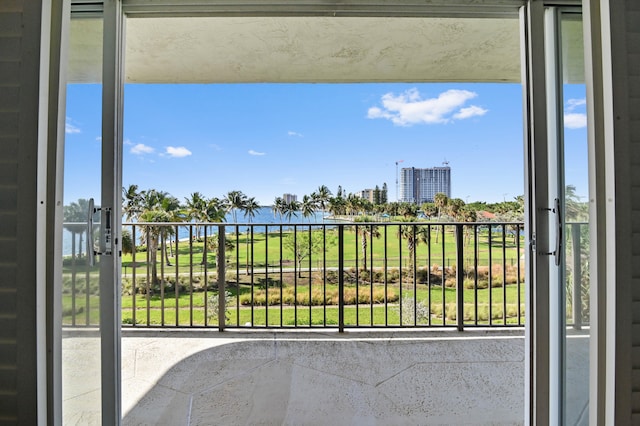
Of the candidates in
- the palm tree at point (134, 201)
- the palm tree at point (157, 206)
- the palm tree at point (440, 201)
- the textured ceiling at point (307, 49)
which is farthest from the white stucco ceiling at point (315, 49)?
the palm tree at point (440, 201)

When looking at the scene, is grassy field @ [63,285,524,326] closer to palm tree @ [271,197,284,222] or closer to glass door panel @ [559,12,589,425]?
palm tree @ [271,197,284,222]

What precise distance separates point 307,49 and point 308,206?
428 cm

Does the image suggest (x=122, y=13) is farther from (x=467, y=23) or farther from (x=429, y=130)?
(x=429, y=130)

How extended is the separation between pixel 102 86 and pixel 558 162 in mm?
1824

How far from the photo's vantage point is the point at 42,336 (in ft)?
2.96

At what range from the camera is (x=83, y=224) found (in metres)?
1.12

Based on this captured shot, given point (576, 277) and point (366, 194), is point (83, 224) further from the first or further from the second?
point (366, 194)

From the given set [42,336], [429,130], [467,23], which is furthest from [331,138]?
[42,336]

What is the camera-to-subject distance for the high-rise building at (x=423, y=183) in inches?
235

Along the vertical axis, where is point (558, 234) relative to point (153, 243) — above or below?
above

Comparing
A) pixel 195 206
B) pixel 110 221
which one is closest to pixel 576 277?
pixel 110 221

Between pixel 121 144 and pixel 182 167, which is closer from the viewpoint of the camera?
pixel 121 144

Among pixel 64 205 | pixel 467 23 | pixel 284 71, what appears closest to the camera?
pixel 64 205

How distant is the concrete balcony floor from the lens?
5.18ft
